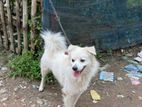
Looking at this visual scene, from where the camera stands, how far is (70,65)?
3840 millimetres

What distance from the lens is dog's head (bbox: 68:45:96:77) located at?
3590 millimetres

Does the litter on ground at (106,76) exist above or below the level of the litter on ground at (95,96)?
above

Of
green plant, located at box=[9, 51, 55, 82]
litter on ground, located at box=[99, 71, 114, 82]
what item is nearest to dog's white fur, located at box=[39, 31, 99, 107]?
green plant, located at box=[9, 51, 55, 82]

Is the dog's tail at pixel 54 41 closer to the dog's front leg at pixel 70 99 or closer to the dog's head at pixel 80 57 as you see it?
the dog's head at pixel 80 57

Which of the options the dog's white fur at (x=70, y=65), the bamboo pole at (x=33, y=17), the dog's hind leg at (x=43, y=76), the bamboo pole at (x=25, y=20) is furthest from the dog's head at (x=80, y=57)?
the bamboo pole at (x=25, y=20)

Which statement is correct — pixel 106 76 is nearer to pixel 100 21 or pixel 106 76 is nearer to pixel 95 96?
pixel 95 96

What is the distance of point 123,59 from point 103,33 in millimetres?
633

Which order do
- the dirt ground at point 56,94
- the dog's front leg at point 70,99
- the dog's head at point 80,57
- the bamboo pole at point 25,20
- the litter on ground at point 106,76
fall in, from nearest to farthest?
the dog's head at point 80,57, the dog's front leg at point 70,99, the dirt ground at point 56,94, the bamboo pole at point 25,20, the litter on ground at point 106,76

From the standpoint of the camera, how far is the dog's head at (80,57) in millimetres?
3590

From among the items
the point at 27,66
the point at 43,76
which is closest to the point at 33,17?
the point at 27,66

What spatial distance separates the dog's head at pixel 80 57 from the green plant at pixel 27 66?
1.17 meters

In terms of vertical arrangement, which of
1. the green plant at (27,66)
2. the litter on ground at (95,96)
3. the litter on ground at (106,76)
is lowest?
the litter on ground at (95,96)

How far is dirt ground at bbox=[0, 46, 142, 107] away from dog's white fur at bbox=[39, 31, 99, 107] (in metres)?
0.37

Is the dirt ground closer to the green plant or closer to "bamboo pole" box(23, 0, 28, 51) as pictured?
the green plant
